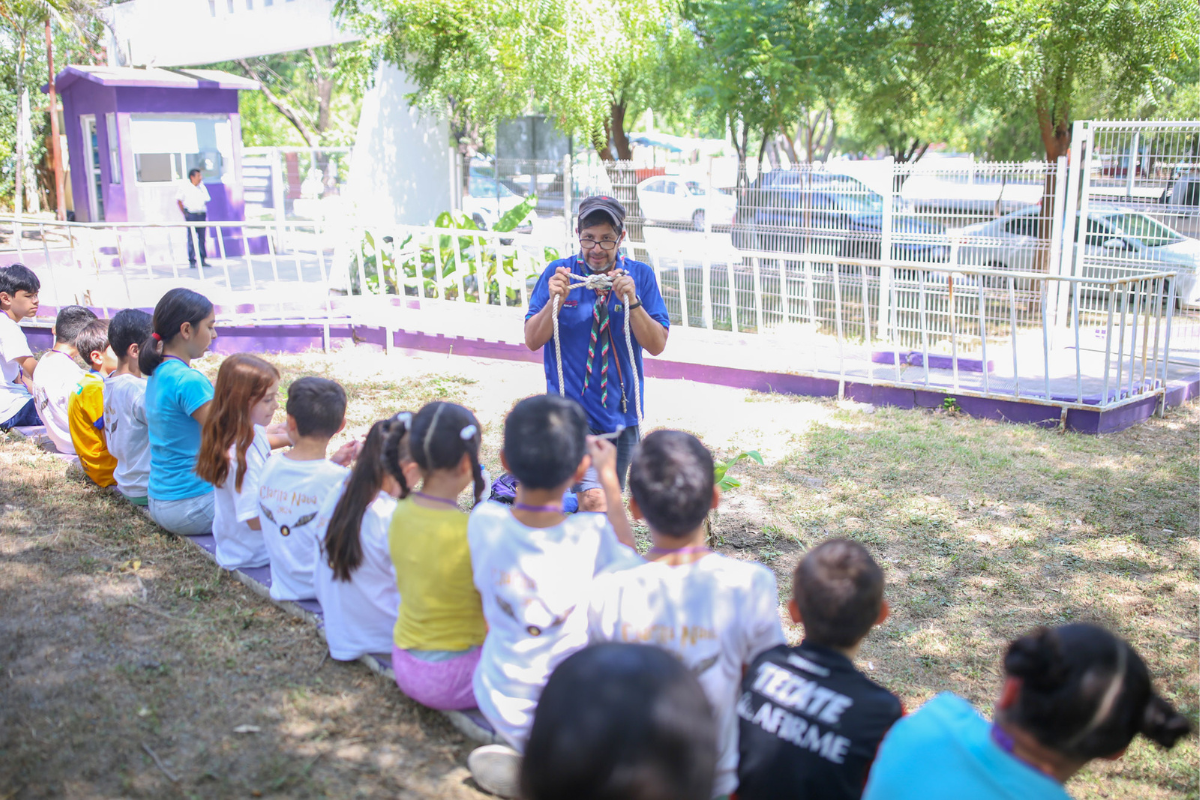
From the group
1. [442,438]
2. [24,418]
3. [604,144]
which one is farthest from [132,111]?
[442,438]

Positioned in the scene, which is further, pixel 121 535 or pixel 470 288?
pixel 470 288

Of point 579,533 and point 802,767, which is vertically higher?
point 579,533

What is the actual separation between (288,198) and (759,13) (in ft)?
27.8

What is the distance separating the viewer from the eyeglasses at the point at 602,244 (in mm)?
3957

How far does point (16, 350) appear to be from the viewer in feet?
19.9

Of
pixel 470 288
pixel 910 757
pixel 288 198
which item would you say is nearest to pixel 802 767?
pixel 910 757

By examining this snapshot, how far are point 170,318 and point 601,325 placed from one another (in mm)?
1885

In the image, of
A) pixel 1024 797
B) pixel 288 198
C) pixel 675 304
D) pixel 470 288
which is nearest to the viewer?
pixel 1024 797

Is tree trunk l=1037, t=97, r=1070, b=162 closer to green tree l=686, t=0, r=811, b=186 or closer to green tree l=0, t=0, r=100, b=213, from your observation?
green tree l=686, t=0, r=811, b=186

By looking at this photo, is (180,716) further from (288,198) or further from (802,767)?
(288,198)

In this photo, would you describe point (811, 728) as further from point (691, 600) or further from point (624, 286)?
point (624, 286)

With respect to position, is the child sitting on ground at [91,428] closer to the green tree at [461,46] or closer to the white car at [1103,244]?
the green tree at [461,46]

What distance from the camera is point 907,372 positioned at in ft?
28.0

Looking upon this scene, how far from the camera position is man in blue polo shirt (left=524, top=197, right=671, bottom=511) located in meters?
3.95
